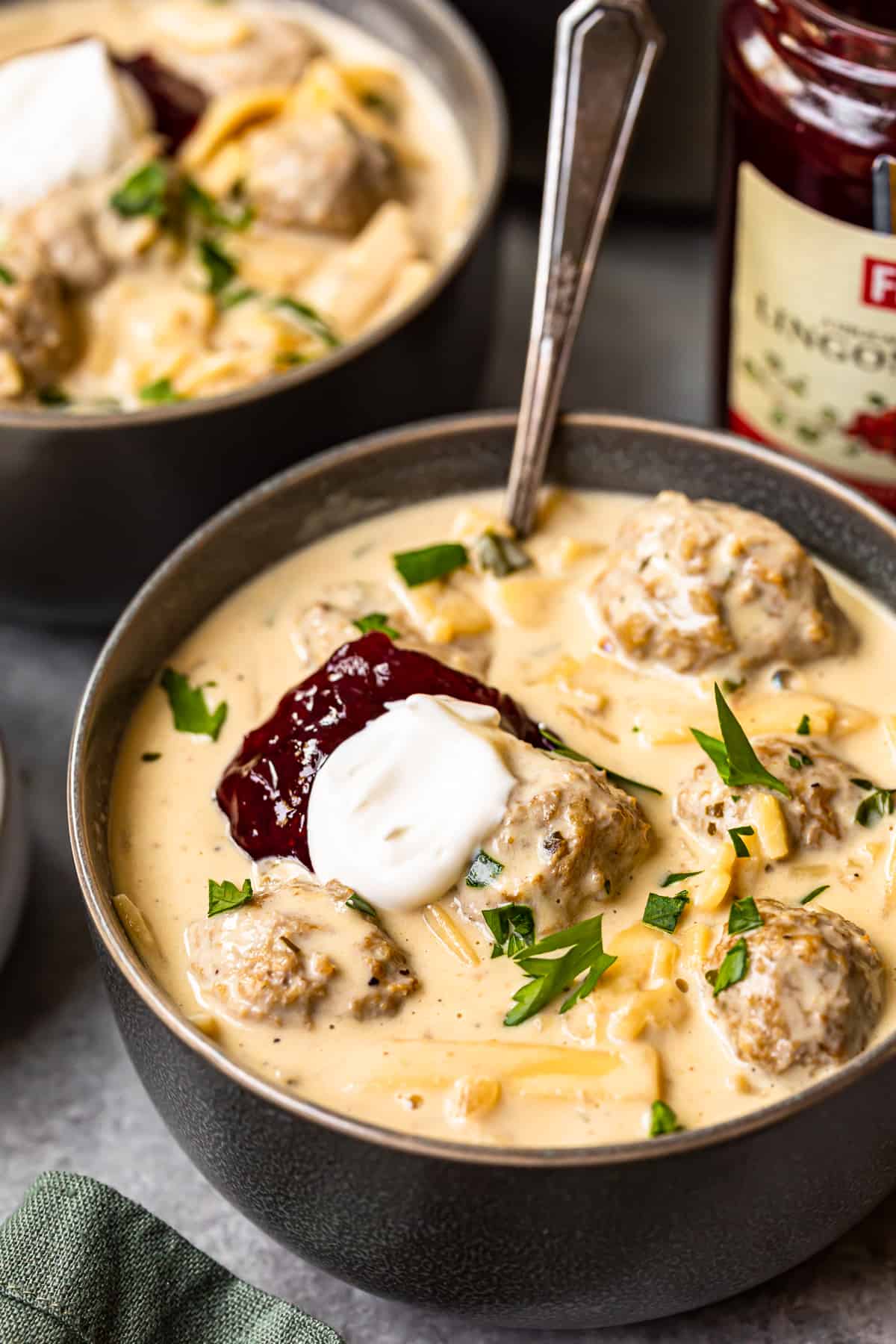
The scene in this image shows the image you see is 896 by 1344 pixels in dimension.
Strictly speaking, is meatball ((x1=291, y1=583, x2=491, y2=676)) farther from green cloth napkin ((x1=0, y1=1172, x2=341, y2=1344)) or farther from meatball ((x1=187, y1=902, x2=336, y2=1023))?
green cloth napkin ((x1=0, y1=1172, x2=341, y2=1344))

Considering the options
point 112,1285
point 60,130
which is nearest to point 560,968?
point 112,1285

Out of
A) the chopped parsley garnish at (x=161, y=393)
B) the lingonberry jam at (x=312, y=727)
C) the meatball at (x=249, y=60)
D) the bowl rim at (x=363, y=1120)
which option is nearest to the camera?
the bowl rim at (x=363, y=1120)

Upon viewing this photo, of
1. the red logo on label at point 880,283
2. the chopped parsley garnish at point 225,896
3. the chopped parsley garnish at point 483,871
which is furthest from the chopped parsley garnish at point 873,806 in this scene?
the red logo on label at point 880,283

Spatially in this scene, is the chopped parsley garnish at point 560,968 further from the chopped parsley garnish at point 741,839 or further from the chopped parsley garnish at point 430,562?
the chopped parsley garnish at point 430,562

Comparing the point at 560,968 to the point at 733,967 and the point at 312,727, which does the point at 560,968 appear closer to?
the point at 733,967

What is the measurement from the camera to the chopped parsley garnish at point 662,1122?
2023 millimetres

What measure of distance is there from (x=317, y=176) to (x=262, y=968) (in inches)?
71.5

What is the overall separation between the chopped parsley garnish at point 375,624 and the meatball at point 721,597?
33cm

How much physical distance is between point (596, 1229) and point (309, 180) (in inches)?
Result: 84.7

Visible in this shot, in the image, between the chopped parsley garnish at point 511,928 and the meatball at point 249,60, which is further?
the meatball at point 249,60

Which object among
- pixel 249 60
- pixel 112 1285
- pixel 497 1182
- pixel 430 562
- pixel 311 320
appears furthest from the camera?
pixel 249 60

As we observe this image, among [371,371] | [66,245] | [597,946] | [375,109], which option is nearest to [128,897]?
[597,946]

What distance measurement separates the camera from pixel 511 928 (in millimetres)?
2217

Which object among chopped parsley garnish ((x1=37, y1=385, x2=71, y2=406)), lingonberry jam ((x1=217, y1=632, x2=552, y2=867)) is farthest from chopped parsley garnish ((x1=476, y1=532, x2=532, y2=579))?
chopped parsley garnish ((x1=37, y1=385, x2=71, y2=406))
